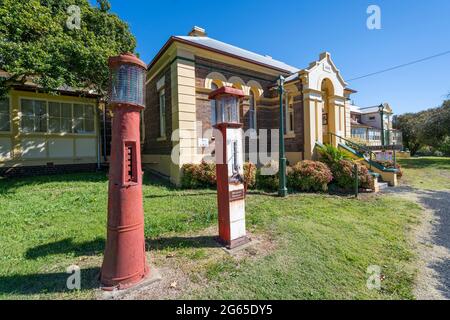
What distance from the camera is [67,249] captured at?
354 centimetres

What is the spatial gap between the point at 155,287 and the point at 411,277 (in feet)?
11.1

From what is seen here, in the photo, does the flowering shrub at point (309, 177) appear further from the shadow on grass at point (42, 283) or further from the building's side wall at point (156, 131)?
the shadow on grass at point (42, 283)

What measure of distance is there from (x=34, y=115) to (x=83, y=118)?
2012 mm

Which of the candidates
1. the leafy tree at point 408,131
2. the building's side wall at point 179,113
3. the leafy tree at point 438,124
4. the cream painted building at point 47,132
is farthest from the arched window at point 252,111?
the leafy tree at point 408,131

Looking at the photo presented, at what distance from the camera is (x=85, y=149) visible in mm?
11930

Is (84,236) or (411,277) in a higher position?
(84,236)

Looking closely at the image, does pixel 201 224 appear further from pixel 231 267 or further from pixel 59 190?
pixel 59 190

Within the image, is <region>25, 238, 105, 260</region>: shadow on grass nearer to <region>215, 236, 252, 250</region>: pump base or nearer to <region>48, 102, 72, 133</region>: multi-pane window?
<region>215, 236, 252, 250</region>: pump base

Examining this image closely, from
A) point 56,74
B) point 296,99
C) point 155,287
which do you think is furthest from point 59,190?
point 296,99

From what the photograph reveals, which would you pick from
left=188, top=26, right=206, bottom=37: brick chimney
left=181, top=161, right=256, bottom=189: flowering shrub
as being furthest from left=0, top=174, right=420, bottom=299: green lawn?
left=188, top=26, right=206, bottom=37: brick chimney

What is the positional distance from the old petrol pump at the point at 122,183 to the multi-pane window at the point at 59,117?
36.5 ft

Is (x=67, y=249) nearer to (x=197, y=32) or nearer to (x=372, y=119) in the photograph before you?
(x=197, y=32)

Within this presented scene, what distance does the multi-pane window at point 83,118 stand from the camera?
38.6 feet

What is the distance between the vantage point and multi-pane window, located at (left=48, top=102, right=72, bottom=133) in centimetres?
1105
